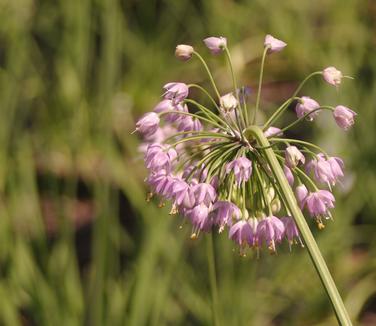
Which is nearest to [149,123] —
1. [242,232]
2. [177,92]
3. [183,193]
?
[177,92]

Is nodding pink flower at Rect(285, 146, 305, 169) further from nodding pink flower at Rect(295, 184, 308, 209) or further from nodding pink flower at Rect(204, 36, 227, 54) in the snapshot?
nodding pink flower at Rect(204, 36, 227, 54)

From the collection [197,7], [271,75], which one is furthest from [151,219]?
[197,7]

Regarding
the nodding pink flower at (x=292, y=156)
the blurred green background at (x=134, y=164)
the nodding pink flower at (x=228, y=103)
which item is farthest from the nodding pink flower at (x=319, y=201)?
the blurred green background at (x=134, y=164)

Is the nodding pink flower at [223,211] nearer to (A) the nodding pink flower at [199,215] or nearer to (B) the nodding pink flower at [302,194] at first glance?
(A) the nodding pink flower at [199,215]

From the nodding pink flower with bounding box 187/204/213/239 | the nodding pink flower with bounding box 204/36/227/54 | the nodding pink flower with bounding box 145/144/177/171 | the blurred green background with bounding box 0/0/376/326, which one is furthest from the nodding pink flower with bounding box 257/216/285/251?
the blurred green background with bounding box 0/0/376/326

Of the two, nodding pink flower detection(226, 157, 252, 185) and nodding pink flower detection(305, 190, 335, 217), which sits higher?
nodding pink flower detection(226, 157, 252, 185)

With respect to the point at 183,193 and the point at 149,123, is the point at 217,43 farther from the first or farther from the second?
the point at 183,193
